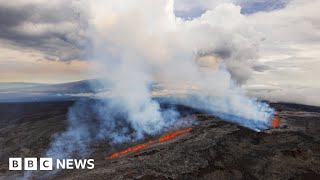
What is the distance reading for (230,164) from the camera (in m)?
62.5

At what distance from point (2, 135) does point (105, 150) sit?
34.6 meters

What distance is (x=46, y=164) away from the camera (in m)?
62.3

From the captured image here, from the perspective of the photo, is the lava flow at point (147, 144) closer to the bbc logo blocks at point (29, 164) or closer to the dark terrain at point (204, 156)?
the dark terrain at point (204, 156)

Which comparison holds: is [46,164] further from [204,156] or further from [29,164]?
[204,156]

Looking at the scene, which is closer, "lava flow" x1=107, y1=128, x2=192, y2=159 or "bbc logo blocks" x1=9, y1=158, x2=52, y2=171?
"bbc logo blocks" x1=9, y1=158, x2=52, y2=171

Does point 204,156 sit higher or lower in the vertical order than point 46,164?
higher

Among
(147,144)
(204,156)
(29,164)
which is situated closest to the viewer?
(29,164)

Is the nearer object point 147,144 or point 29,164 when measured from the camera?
point 29,164

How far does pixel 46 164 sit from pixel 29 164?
3982 mm

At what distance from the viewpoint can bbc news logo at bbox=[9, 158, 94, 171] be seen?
200 feet

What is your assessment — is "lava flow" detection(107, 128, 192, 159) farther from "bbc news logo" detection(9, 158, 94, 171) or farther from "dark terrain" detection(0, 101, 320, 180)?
"bbc news logo" detection(9, 158, 94, 171)

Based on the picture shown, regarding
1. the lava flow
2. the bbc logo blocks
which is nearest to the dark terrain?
the bbc logo blocks

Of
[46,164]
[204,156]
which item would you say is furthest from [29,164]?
[204,156]

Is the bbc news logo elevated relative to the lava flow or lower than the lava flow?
lower
